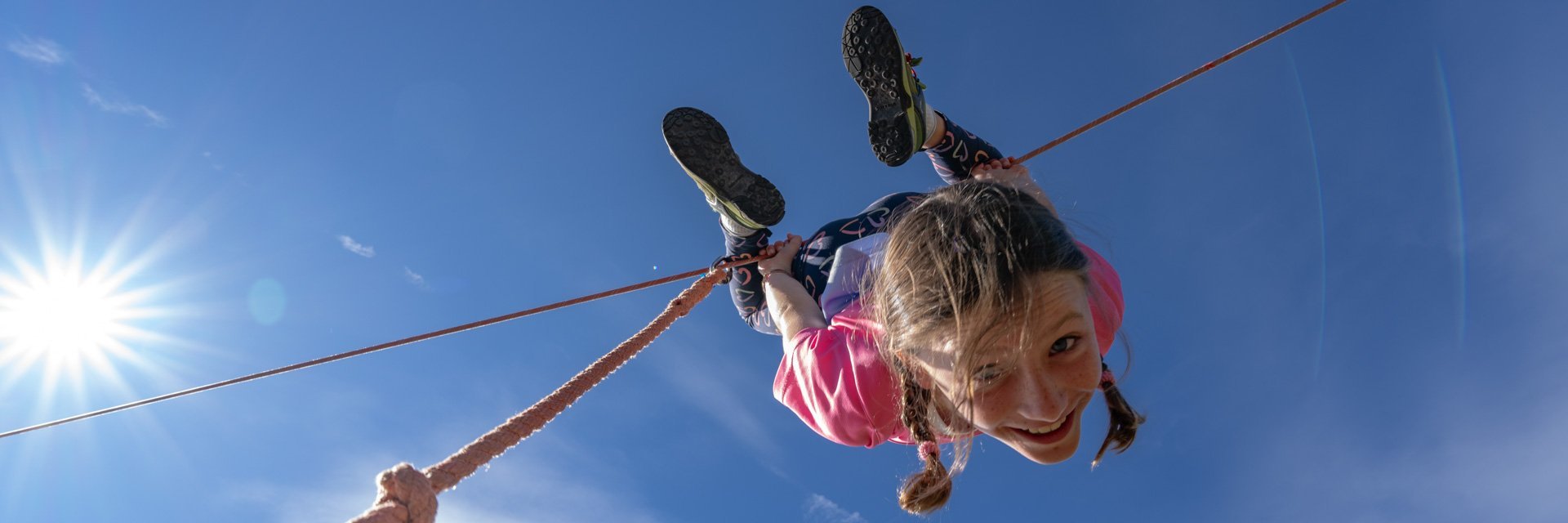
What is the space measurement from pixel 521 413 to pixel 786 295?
1095 mm

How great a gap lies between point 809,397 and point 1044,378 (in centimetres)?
76

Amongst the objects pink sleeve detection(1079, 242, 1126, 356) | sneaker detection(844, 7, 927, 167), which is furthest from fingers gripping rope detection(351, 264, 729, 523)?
pink sleeve detection(1079, 242, 1126, 356)

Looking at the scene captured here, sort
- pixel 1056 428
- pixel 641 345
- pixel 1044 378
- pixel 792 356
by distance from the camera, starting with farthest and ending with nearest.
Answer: pixel 641 345
pixel 792 356
pixel 1056 428
pixel 1044 378

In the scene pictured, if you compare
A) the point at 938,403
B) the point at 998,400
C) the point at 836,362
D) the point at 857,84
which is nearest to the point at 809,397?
the point at 836,362

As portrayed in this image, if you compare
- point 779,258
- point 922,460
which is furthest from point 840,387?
point 779,258

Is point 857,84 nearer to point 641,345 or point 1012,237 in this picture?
point 641,345

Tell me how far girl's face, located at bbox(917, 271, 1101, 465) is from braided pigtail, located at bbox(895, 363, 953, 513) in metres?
0.09

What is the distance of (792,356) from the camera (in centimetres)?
252

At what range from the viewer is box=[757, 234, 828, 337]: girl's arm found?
2754mm

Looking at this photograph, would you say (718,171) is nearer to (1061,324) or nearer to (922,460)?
(922,460)

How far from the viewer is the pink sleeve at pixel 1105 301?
7.50 feet

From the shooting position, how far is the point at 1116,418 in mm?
2656

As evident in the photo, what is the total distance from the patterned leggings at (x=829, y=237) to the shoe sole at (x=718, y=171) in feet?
0.62

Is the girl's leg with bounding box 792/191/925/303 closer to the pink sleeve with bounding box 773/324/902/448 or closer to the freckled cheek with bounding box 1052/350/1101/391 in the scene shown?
the pink sleeve with bounding box 773/324/902/448
